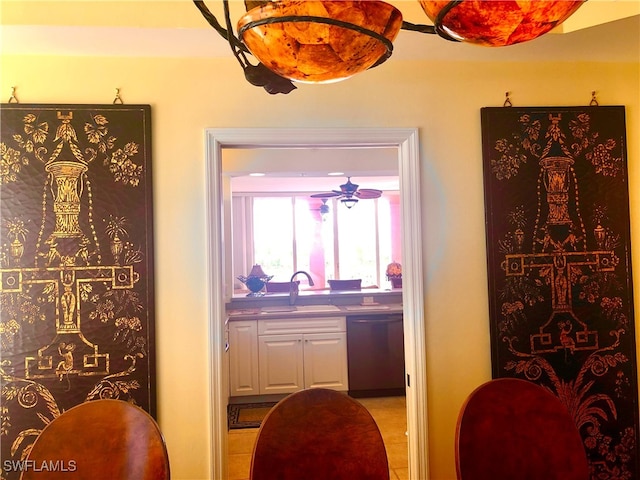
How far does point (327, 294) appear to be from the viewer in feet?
14.7

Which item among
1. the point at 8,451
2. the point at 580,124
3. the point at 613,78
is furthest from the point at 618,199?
the point at 8,451

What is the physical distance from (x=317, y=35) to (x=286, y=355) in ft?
11.4

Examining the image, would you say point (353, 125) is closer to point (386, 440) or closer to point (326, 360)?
point (386, 440)

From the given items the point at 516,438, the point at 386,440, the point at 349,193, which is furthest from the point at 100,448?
the point at 349,193

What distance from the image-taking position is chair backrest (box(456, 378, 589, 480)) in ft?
4.42

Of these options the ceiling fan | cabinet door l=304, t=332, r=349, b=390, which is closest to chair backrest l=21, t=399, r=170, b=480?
cabinet door l=304, t=332, r=349, b=390

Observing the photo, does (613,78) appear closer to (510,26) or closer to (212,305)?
(510,26)

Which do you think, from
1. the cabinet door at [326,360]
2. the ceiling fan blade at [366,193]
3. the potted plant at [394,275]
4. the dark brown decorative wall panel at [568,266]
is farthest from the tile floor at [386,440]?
the ceiling fan blade at [366,193]

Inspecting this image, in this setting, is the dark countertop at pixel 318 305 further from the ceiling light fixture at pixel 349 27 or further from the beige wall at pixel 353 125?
the ceiling light fixture at pixel 349 27

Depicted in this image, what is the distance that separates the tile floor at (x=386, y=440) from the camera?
272cm

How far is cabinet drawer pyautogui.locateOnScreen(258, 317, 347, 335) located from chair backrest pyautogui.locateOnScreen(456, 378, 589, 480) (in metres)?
2.51

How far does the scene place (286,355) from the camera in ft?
12.5

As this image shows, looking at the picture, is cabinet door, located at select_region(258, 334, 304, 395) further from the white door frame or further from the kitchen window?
the kitchen window

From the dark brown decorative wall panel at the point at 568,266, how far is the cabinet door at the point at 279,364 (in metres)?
2.21
